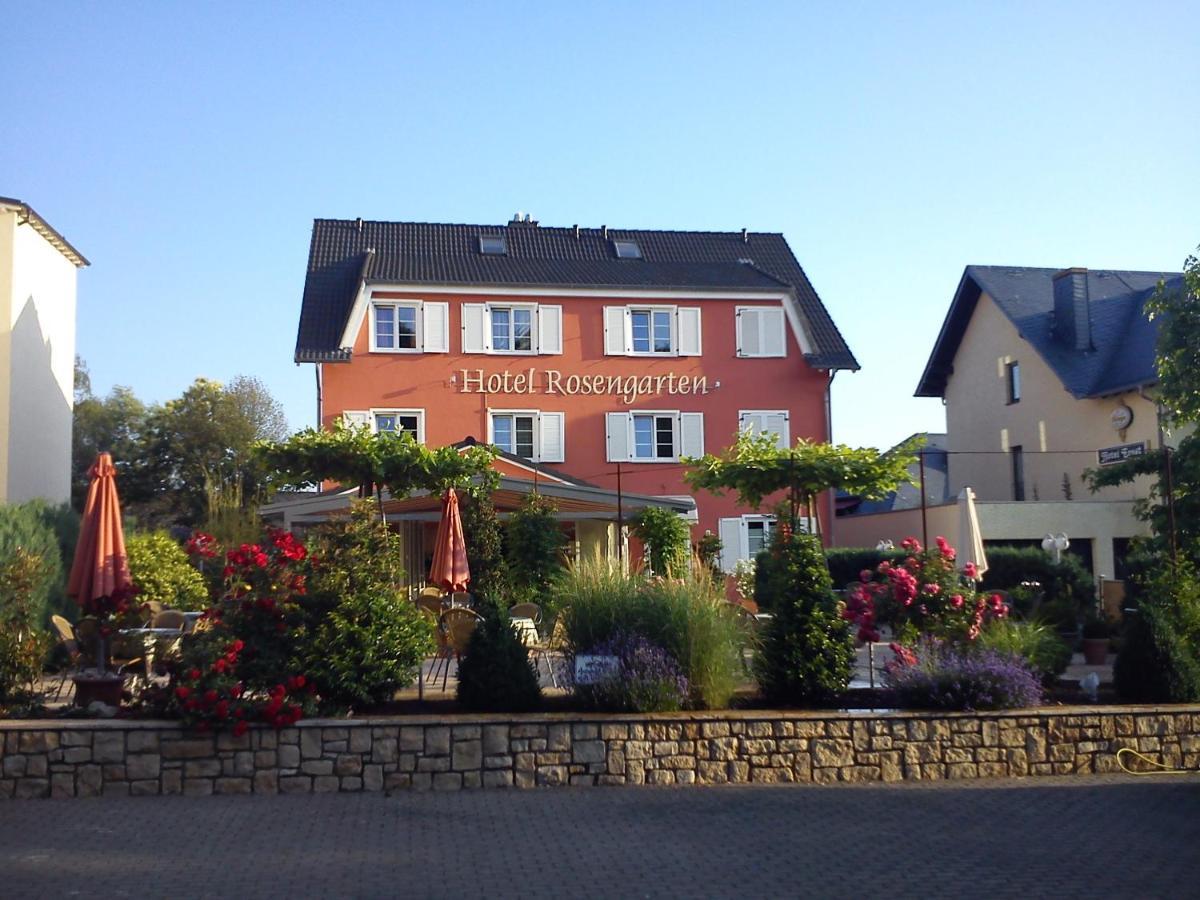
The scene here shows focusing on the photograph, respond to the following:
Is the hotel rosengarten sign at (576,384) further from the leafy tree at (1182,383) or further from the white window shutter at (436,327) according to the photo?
the leafy tree at (1182,383)

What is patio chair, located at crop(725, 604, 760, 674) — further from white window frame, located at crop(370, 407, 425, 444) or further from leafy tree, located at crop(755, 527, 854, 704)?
white window frame, located at crop(370, 407, 425, 444)

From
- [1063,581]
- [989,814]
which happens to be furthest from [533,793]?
[1063,581]

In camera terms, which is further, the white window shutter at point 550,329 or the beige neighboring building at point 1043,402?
the white window shutter at point 550,329

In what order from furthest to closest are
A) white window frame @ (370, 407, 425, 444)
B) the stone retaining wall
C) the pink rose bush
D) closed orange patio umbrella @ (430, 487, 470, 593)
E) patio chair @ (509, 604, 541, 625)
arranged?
white window frame @ (370, 407, 425, 444) → patio chair @ (509, 604, 541, 625) → closed orange patio umbrella @ (430, 487, 470, 593) → the pink rose bush → the stone retaining wall

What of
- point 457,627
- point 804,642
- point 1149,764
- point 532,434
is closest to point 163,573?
point 457,627

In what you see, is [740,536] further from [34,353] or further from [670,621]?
[670,621]

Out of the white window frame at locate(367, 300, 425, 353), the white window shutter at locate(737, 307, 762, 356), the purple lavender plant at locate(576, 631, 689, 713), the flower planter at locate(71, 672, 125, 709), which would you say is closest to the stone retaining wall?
the purple lavender plant at locate(576, 631, 689, 713)

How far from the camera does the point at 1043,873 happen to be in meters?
6.55

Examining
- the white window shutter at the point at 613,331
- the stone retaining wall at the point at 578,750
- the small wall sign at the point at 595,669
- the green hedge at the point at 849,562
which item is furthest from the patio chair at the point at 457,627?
the white window shutter at the point at 613,331

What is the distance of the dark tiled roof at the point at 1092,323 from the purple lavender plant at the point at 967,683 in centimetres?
2033

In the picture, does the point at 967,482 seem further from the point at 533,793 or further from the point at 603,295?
the point at 533,793

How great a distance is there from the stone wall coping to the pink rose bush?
1181 millimetres

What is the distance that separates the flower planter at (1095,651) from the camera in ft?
48.3

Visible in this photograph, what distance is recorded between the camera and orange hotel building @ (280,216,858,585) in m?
30.9
